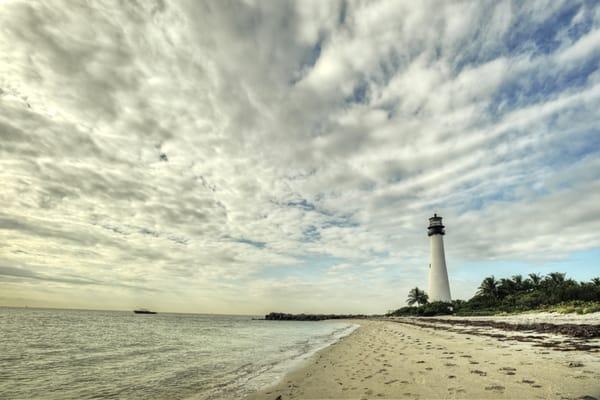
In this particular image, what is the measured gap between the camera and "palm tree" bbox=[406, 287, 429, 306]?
93.4 metres

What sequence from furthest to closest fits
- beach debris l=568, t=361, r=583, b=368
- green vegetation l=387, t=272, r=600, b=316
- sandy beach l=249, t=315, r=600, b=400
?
green vegetation l=387, t=272, r=600, b=316 < beach debris l=568, t=361, r=583, b=368 < sandy beach l=249, t=315, r=600, b=400

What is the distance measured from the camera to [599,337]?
12.6 meters

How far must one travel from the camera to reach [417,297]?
95.4 m

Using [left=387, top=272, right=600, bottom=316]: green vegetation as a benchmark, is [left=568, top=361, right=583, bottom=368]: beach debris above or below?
below

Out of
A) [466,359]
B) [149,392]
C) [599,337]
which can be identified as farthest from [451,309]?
[149,392]

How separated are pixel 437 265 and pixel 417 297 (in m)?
27.1

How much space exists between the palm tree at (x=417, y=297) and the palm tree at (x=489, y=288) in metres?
29.2

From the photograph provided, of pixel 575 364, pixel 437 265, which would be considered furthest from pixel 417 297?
pixel 575 364

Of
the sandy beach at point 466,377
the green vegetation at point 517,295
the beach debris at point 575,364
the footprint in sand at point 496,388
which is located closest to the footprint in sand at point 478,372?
the sandy beach at point 466,377

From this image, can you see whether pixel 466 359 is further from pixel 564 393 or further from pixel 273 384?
pixel 273 384

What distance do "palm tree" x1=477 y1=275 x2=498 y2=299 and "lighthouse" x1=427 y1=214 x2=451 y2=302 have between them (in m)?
7.19

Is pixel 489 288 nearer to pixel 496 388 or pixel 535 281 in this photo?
pixel 535 281

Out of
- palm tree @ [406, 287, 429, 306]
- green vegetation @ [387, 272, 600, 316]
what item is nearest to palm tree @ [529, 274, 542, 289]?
green vegetation @ [387, 272, 600, 316]

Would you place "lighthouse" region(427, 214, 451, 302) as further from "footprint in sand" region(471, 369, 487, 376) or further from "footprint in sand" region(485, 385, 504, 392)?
"footprint in sand" region(485, 385, 504, 392)
